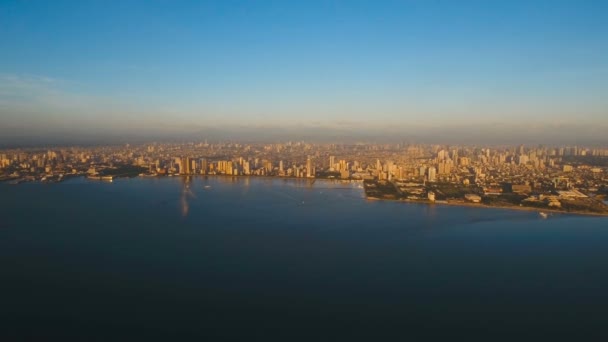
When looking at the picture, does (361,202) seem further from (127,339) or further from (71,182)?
(71,182)

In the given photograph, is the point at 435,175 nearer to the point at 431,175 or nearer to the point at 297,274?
the point at 431,175

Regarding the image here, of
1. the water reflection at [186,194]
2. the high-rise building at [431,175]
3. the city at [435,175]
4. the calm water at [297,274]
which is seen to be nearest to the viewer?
the calm water at [297,274]

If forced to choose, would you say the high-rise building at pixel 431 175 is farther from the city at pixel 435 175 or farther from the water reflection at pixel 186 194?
the water reflection at pixel 186 194

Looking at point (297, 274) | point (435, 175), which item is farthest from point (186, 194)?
point (435, 175)

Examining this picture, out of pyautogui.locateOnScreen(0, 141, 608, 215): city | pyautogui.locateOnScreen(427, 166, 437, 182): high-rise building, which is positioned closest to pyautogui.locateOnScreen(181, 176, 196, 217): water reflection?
pyautogui.locateOnScreen(0, 141, 608, 215): city

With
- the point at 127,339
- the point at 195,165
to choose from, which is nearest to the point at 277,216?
the point at 127,339

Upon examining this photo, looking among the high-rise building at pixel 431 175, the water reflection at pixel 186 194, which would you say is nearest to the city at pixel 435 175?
the high-rise building at pixel 431 175
